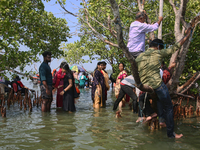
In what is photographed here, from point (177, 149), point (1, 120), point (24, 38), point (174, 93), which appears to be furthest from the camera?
point (24, 38)

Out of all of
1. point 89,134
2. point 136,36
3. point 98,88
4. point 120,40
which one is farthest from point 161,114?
point 98,88

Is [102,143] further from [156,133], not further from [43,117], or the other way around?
[43,117]

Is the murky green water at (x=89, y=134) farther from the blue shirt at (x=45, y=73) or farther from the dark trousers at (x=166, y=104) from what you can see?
the blue shirt at (x=45, y=73)

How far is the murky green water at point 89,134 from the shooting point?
14.2 ft

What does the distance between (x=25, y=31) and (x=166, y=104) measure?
859 centimetres

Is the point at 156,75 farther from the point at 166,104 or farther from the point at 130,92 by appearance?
the point at 130,92

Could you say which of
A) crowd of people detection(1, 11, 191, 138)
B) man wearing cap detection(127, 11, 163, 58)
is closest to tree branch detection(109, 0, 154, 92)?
crowd of people detection(1, 11, 191, 138)

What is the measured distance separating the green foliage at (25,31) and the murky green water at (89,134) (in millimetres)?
2628

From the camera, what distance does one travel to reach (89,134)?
512 cm

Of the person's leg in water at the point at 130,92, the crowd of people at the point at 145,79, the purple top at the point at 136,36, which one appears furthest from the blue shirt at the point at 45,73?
the purple top at the point at 136,36

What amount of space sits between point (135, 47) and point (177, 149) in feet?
8.11

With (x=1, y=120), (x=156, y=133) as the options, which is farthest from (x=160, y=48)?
(x=1, y=120)

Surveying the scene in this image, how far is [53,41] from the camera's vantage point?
48.1 ft

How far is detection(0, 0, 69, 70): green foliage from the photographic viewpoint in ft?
27.7
